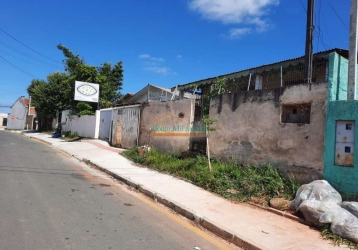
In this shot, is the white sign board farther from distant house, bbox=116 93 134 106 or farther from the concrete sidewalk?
the concrete sidewalk

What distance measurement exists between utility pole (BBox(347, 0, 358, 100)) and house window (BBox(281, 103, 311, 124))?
1009 millimetres

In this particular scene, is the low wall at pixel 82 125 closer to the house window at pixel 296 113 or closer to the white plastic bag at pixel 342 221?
the house window at pixel 296 113

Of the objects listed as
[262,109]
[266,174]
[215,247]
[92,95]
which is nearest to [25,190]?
[215,247]

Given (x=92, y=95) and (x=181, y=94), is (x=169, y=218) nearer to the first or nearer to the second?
(x=181, y=94)

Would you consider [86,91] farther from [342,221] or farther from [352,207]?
[342,221]

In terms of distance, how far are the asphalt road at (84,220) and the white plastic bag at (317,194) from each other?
7.07 ft

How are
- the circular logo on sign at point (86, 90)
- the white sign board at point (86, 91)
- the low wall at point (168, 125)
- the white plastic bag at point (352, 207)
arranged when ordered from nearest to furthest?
the white plastic bag at point (352, 207)
the low wall at point (168, 125)
the white sign board at point (86, 91)
the circular logo on sign at point (86, 90)

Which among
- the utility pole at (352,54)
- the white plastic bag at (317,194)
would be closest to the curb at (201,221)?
the white plastic bag at (317,194)

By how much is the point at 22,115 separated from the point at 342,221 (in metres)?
59.3

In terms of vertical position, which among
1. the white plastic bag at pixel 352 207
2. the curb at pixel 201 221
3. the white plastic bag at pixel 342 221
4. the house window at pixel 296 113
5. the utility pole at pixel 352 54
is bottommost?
the curb at pixel 201 221

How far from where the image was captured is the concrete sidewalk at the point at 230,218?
14.7 ft

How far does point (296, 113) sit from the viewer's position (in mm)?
7750

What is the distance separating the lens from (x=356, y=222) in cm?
463

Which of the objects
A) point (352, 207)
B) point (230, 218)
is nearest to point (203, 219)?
point (230, 218)
